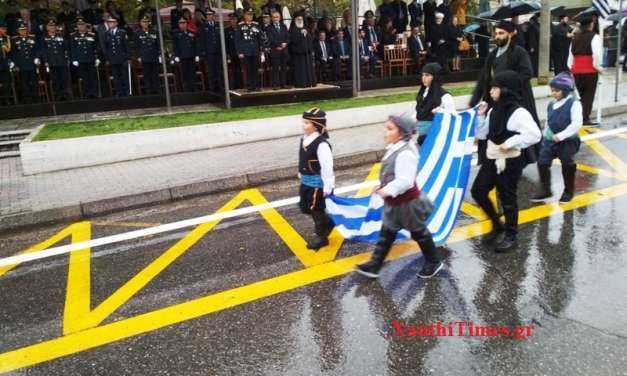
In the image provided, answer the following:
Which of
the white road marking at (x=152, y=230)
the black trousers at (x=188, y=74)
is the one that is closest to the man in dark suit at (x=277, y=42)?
the black trousers at (x=188, y=74)

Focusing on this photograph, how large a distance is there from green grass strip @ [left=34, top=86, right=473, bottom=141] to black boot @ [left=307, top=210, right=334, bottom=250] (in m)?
6.54

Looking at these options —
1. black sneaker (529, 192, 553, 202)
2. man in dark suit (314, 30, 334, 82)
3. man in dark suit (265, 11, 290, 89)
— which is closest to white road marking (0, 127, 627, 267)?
black sneaker (529, 192, 553, 202)

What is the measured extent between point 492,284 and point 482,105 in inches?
74.8

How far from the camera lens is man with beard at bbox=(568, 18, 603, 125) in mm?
10391

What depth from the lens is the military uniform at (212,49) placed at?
14.3m

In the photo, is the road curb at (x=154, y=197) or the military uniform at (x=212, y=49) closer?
the road curb at (x=154, y=197)

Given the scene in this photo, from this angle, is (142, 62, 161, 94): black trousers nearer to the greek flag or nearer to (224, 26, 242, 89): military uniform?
(224, 26, 242, 89): military uniform

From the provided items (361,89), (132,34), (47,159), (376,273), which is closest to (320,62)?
(361,89)

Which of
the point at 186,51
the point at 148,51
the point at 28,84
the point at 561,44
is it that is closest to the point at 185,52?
the point at 186,51

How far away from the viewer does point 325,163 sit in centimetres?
513

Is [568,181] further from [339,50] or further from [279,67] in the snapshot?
[339,50]

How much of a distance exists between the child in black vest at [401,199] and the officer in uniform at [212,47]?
36.0 ft

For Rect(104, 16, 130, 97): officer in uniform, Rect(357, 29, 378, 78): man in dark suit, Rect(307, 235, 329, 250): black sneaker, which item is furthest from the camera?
Rect(357, 29, 378, 78): man in dark suit

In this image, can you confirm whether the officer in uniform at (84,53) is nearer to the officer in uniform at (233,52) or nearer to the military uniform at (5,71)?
the military uniform at (5,71)
